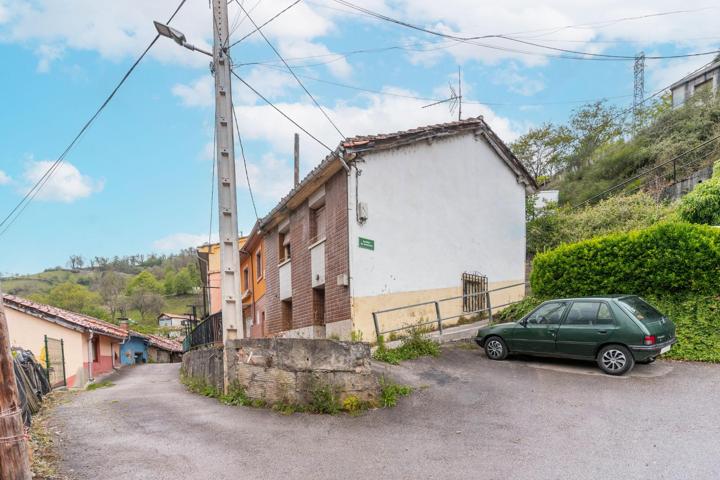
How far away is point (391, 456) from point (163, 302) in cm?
7758

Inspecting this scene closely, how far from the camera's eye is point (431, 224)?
13.0 m

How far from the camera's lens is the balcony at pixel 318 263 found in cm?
1294

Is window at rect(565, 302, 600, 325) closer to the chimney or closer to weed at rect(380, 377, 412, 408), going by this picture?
weed at rect(380, 377, 412, 408)

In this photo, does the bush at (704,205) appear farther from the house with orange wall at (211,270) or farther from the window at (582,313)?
the house with orange wall at (211,270)

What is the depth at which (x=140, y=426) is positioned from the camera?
740cm

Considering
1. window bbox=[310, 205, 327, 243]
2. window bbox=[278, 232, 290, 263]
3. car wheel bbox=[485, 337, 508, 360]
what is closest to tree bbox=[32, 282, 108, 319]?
window bbox=[278, 232, 290, 263]

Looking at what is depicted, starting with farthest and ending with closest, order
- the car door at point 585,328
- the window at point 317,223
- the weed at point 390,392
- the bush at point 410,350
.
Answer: the window at point 317,223 → the bush at point 410,350 → the car door at point 585,328 → the weed at point 390,392

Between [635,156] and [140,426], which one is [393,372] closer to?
[140,426]

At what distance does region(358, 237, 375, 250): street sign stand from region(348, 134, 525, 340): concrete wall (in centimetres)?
8

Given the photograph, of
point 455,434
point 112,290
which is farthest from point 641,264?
point 112,290

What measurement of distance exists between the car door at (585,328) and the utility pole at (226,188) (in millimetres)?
5904

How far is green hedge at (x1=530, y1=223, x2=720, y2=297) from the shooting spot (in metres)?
9.58

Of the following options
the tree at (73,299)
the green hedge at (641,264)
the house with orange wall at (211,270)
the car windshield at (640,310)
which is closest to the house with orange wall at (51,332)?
the house with orange wall at (211,270)

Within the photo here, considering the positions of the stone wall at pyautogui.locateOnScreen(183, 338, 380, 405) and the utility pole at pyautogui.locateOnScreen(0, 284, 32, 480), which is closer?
the utility pole at pyautogui.locateOnScreen(0, 284, 32, 480)
